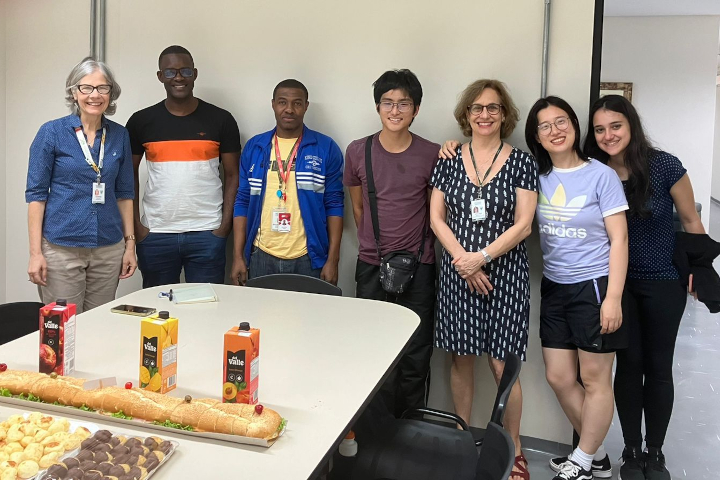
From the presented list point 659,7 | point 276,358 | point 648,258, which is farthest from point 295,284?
point 659,7

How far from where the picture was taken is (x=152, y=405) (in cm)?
151

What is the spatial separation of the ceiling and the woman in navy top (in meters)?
5.48

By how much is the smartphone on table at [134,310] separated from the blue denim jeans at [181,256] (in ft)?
3.63

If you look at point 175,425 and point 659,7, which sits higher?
point 659,7

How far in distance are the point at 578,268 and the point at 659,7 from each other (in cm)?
650

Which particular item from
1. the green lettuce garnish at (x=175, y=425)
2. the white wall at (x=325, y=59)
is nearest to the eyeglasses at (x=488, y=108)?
the white wall at (x=325, y=59)

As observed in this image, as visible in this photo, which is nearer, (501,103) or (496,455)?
(496,455)

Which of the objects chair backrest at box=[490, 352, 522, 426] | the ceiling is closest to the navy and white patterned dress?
chair backrest at box=[490, 352, 522, 426]

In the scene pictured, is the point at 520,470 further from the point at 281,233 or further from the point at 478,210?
the point at 281,233

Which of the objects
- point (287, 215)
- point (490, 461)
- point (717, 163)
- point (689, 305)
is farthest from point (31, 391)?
point (717, 163)

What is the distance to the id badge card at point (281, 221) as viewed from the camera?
3.38m

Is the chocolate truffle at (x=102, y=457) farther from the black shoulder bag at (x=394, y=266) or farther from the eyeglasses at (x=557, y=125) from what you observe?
the eyeglasses at (x=557, y=125)

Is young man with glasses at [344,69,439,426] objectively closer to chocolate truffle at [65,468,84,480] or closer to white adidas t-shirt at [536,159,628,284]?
white adidas t-shirt at [536,159,628,284]

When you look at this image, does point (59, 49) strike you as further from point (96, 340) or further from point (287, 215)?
point (96, 340)
